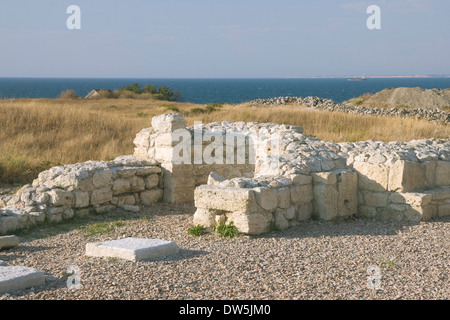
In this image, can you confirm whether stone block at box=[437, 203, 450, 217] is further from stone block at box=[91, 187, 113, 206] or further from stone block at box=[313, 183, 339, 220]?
stone block at box=[91, 187, 113, 206]

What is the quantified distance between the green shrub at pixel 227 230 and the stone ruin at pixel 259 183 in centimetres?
8

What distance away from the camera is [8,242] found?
21.2ft

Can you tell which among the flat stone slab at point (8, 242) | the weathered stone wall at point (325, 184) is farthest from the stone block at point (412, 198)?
the flat stone slab at point (8, 242)

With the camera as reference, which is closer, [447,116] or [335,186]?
[335,186]

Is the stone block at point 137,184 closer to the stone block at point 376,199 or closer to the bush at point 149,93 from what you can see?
the stone block at point 376,199

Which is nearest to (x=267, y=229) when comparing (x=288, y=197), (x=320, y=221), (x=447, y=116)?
(x=288, y=197)

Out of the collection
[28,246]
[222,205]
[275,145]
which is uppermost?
[275,145]

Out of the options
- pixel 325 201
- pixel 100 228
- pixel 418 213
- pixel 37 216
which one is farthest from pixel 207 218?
pixel 418 213

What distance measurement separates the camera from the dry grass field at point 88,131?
460 inches

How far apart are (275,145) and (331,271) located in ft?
12.8

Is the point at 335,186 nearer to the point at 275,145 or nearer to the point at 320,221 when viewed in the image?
the point at 320,221

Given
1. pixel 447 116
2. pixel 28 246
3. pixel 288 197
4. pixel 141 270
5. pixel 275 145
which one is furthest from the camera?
pixel 447 116

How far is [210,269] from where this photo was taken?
5332mm

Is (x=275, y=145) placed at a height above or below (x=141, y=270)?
above
